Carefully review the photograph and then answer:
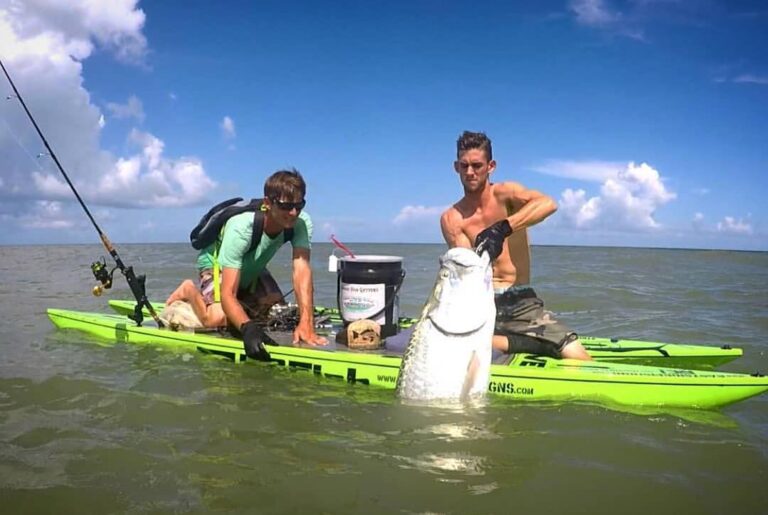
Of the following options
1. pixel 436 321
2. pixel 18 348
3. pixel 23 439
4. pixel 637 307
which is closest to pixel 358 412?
pixel 436 321

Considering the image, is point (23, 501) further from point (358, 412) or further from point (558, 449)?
point (558, 449)

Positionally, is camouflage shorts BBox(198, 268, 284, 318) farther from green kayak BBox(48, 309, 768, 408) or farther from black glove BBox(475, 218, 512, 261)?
black glove BBox(475, 218, 512, 261)

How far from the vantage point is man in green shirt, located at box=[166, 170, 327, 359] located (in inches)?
213

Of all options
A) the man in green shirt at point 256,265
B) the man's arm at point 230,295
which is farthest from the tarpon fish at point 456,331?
the man's arm at point 230,295

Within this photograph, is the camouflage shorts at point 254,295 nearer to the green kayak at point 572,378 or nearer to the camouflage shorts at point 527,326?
the green kayak at point 572,378


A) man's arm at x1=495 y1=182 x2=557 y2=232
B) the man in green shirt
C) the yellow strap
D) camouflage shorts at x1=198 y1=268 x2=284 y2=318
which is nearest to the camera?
man's arm at x1=495 y1=182 x2=557 y2=232

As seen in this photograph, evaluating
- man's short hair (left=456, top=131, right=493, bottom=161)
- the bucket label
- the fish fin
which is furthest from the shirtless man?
the fish fin

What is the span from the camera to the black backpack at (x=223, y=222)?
5.76 meters

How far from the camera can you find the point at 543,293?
13672 millimetres

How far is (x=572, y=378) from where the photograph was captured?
4.41m

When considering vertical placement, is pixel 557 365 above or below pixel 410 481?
above

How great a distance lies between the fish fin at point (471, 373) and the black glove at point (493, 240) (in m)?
0.71

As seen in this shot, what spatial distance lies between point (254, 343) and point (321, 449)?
1996mm

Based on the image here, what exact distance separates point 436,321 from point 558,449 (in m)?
1.08
